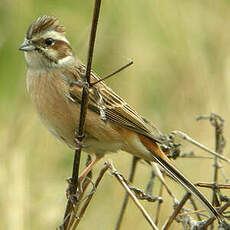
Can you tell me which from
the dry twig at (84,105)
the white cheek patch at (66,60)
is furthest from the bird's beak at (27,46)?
the dry twig at (84,105)

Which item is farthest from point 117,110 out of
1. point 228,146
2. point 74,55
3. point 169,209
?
point 228,146

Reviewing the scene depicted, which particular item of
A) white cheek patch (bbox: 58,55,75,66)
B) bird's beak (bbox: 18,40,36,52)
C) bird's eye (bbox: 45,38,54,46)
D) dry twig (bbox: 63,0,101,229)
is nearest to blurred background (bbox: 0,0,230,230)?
white cheek patch (bbox: 58,55,75,66)

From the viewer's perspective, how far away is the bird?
3.84 m

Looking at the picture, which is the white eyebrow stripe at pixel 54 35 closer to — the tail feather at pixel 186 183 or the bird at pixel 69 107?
the bird at pixel 69 107

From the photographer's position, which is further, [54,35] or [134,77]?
[134,77]

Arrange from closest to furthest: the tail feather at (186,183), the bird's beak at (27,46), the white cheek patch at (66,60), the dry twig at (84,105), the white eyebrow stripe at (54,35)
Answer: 1. the dry twig at (84,105)
2. the tail feather at (186,183)
3. the bird's beak at (27,46)
4. the white eyebrow stripe at (54,35)
5. the white cheek patch at (66,60)

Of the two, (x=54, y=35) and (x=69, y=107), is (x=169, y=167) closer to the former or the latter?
(x=69, y=107)

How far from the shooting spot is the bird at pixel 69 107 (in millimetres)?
3842

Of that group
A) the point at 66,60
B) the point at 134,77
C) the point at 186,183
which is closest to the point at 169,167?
the point at 186,183

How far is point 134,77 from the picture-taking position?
5.25 metres

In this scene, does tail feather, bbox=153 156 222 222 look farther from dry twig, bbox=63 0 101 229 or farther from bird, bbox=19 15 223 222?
dry twig, bbox=63 0 101 229

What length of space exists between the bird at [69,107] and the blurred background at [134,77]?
808mm

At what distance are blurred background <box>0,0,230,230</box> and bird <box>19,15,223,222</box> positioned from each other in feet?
2.65

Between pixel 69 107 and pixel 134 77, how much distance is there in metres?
1.51
